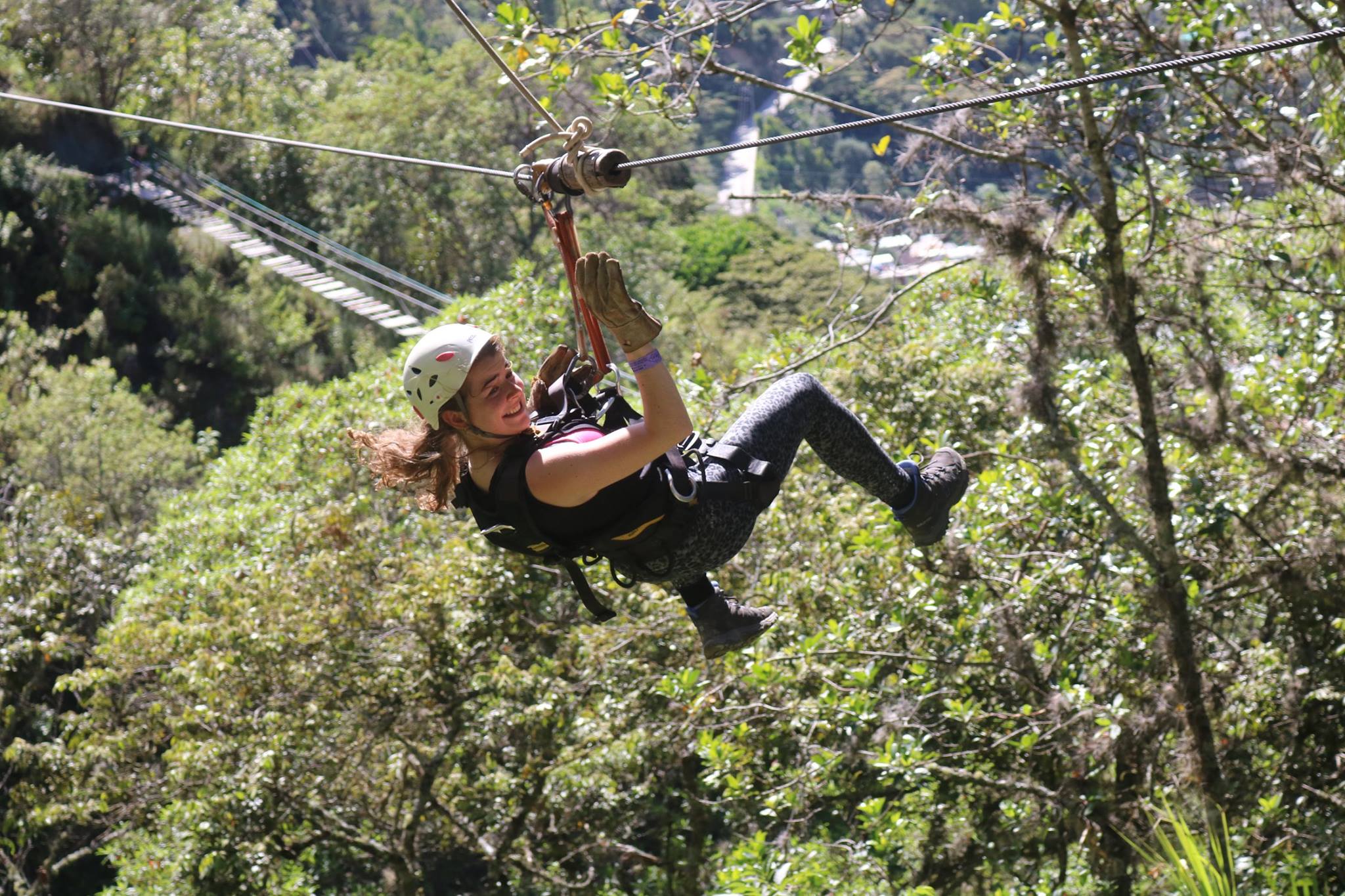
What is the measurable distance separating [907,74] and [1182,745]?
2832 millimetres

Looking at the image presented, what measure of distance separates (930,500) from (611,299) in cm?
136

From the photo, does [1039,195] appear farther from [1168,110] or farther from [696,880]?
[696,880]

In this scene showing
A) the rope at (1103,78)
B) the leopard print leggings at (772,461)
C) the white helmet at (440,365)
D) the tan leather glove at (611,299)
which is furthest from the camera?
the leopard print leggings at (772,461)

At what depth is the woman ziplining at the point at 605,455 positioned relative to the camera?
8.52ft

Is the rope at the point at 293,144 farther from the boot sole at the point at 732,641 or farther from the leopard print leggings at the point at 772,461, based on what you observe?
the boot sole at the point at 732,641

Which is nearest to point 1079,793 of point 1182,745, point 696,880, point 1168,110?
point 1182,745

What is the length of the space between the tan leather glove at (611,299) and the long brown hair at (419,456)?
0.46 metres

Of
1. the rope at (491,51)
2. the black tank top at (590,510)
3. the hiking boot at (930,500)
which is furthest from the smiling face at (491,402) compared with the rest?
the hiking boot at (930,500)

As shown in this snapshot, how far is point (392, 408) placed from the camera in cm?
982

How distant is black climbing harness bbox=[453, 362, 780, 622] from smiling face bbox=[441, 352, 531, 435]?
0.06 meters

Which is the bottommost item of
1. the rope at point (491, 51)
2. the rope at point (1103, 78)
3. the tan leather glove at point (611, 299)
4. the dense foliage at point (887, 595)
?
the dense foliage at point (887, 595)

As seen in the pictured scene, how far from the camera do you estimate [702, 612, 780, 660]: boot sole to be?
332 cm

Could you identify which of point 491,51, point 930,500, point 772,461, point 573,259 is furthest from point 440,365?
point 930,500

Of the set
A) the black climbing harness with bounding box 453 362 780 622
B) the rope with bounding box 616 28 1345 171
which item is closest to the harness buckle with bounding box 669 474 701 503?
the black climbing harness with bounding box 453 362 780 622
